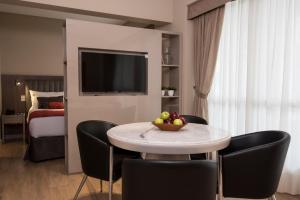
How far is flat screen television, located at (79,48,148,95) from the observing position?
3359mm

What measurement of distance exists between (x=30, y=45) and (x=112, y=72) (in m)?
3.21

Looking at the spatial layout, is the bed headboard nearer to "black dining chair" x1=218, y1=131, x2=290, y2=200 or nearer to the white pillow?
the white pillow

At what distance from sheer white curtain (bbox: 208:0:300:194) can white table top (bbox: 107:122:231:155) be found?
106 centimetres

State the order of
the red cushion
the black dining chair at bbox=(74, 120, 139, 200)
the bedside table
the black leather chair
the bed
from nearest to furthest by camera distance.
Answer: the black leather chair → the black dining chair at bbox=(74, 120, 139, 200) → the bed → the red cushion → the bedside table

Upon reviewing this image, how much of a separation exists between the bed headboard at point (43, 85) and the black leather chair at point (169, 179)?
492cm

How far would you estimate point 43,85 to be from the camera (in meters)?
5.60

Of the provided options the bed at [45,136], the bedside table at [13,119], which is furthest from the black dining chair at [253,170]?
the bedside table at [13,119]

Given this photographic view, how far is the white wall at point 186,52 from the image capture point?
389 cm

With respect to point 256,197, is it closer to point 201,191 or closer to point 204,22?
point 201,191

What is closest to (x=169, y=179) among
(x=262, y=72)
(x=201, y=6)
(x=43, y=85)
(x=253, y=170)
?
(x=253, y=170)

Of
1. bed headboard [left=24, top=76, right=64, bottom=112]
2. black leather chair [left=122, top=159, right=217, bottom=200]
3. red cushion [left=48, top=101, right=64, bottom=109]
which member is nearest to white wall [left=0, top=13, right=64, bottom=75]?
bed headboard [left=24, top=76, right=64, bottom=112]

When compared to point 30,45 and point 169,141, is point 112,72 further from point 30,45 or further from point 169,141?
point 30,45

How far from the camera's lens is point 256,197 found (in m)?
1.69

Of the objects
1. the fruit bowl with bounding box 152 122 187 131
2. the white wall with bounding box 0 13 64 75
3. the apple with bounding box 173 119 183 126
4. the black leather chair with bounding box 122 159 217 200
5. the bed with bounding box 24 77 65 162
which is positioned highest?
the white wall with bounding box 0 13 64 75
